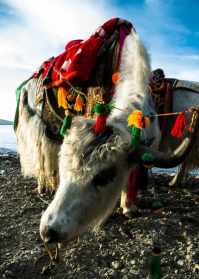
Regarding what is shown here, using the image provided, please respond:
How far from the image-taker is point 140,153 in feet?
8.71

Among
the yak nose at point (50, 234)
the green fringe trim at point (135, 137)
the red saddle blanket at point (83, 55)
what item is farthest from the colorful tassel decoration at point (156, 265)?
the red saddle blanket at point (83, 55)

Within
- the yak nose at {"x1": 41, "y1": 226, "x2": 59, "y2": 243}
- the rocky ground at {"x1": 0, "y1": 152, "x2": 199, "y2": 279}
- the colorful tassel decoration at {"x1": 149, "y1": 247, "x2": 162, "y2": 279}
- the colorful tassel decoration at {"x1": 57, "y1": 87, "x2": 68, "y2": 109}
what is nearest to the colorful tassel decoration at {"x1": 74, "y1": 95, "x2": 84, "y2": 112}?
the colorful tassel decoration at {"x1": 57, "y1": 87, "x2": 68, "y2": 109}

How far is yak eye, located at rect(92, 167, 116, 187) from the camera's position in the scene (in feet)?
8.39

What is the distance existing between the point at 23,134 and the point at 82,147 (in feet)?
6.85

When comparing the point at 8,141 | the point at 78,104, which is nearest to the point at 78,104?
the point at 78,104

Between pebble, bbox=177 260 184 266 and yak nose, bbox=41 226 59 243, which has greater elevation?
yak nose, bbox=41 226 59 243

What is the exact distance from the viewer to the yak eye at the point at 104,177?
2.56 m

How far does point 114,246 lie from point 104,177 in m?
0.59

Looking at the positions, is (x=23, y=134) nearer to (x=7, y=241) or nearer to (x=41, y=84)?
(x=41, y=84)

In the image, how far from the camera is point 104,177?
2.60m

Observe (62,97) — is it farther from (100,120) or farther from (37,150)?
(100,120)

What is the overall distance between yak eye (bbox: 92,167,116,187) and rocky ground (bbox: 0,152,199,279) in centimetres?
50

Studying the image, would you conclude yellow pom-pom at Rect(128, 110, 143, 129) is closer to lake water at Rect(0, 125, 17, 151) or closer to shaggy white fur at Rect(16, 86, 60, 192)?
shaggy white fur at Rect(16, 86, 60, 192)

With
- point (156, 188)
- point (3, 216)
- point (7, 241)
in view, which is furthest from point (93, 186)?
point (156, 188)
